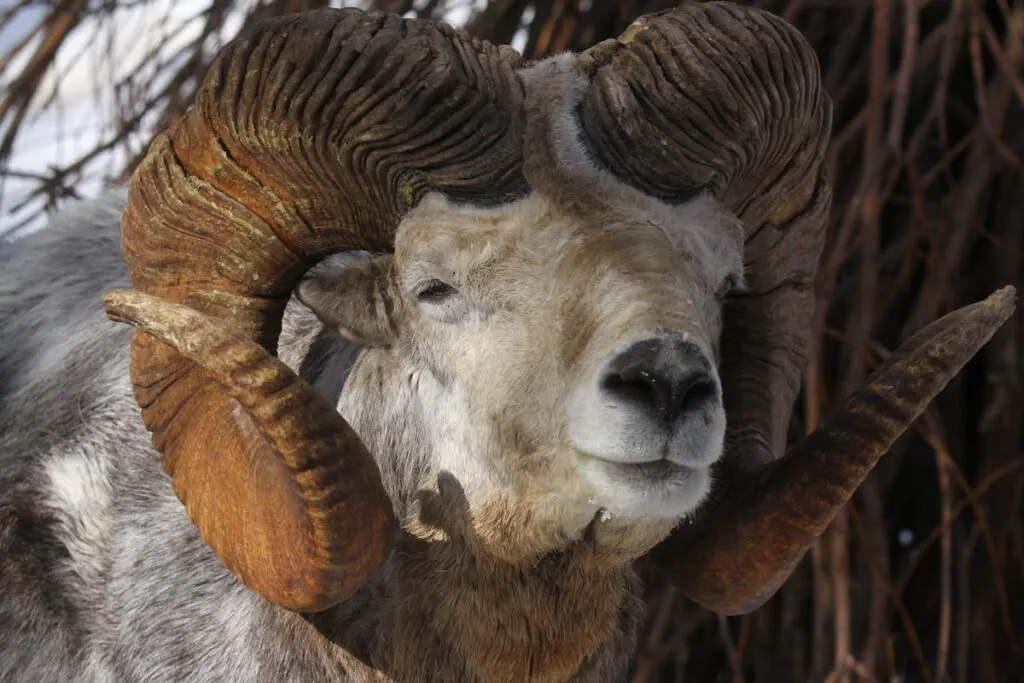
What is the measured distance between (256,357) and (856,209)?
2.73 metres

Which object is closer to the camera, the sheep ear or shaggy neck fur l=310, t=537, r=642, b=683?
shaggy neck fur l=310, t=537, r=642, b=683

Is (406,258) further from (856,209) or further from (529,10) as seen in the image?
(529,10)

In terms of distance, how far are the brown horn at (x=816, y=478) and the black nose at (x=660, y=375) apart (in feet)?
2.21

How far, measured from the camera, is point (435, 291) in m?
3.03

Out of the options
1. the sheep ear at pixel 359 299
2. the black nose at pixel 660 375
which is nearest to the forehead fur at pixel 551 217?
the sheep ear at pixel 359 299

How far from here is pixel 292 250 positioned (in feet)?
10.3

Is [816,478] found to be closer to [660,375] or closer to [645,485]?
[645,485]

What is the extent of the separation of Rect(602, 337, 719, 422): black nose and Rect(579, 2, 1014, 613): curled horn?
592mm

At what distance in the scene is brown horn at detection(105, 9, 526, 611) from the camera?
2805mm

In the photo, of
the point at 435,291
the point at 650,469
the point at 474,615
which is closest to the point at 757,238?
the point at 435,291

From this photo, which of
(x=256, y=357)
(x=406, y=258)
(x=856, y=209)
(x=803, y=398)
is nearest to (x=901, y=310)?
(x=803, y=398)

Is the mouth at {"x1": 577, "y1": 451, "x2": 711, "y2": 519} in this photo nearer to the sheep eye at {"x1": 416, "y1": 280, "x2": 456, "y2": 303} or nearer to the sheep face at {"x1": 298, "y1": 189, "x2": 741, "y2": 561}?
the sheep face at {"x1": 298, "y1": 189, "x2": 741, "y2": 561}

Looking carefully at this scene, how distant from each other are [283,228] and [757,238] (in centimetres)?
120

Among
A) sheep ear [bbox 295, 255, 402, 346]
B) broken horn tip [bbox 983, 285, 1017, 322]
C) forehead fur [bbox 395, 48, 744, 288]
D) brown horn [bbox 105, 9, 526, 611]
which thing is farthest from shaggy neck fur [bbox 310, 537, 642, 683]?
broken horn tip [bbox 983, 285, 1017, 322]
